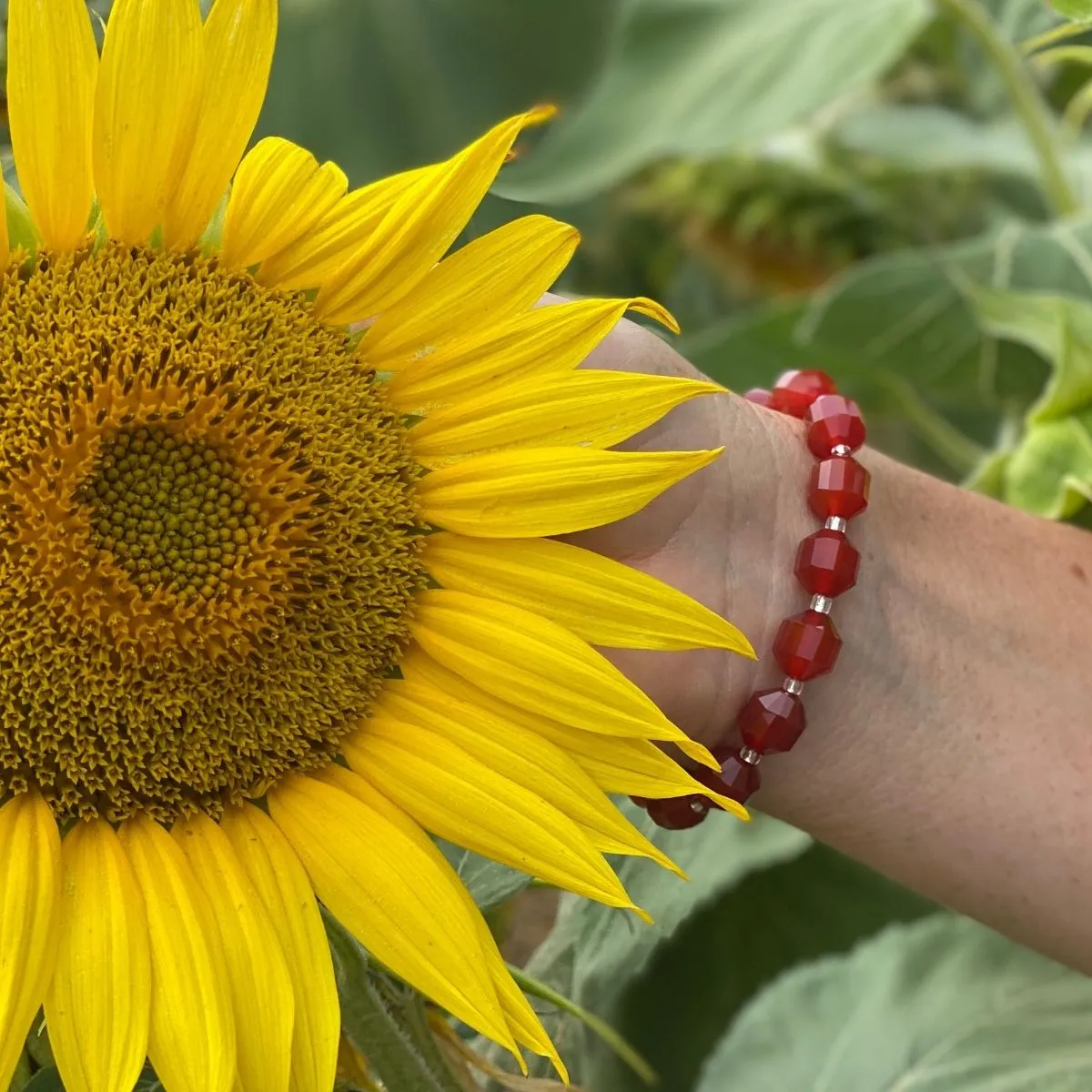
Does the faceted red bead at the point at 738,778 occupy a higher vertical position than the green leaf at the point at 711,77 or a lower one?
lower

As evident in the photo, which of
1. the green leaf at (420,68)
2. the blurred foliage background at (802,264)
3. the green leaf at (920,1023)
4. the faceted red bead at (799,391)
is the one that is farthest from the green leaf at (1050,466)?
the green leaf at (420,68)

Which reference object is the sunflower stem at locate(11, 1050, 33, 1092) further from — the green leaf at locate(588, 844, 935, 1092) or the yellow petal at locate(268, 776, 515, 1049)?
the green leaf at locate(588, 844, 935, 1092)

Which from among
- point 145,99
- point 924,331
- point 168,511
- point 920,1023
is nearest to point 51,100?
point 145,99

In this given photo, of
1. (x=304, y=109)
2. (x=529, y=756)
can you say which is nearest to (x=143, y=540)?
(x=529, y=756)

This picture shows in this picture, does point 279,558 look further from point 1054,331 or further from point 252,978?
point 1054,331

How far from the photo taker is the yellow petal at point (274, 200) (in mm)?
427

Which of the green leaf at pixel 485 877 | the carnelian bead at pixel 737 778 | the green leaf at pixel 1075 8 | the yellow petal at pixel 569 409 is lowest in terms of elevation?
the green leaf at pixel 485 877

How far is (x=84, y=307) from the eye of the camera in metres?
0.43

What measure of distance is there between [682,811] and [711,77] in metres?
0.77

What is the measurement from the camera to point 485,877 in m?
0.47

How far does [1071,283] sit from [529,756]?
2.53 feet

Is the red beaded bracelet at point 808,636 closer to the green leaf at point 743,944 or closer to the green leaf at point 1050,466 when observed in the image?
the green leaf at point 1050,466

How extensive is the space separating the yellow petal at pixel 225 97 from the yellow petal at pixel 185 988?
23cm

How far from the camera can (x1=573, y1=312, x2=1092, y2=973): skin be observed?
55cm
